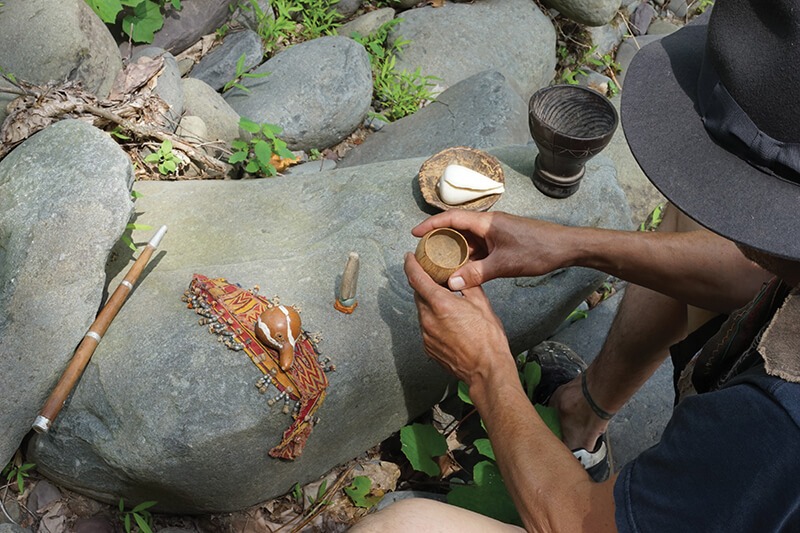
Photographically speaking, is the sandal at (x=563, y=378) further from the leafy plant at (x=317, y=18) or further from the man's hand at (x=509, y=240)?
the leafy plant at (x=317, y=18)

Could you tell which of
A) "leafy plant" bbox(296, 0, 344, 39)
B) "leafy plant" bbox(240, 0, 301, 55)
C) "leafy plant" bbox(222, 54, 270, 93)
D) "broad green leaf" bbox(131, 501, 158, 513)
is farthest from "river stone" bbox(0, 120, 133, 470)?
"leafy plant" bbox(296, 0, 344, 39)

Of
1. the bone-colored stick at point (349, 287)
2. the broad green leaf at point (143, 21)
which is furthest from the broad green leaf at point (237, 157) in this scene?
the bone-colored stick at point (349, 287)

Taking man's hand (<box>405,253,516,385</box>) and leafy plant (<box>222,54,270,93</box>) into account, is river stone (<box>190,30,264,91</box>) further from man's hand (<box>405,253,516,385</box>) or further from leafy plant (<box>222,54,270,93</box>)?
man's hand (<box>405,253,516,385</box>)

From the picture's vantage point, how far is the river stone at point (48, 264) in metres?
2.55

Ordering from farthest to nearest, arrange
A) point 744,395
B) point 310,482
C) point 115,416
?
point 310,482, point 115,416, point 744,395

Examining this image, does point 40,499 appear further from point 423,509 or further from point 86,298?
point 423,509

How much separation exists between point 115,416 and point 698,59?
2.20m

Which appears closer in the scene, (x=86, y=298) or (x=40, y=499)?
(x=86, y=298)

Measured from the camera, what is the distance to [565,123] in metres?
3.46

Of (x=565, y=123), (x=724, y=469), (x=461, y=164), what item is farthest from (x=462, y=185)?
(x=724, y=469)

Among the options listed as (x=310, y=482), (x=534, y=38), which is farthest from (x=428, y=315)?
(x=534, y=38)

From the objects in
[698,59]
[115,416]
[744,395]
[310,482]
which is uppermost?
[698,59]

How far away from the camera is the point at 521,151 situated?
3676 millimetres

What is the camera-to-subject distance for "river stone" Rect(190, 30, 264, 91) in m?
4.45
